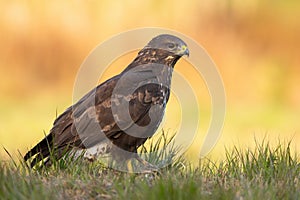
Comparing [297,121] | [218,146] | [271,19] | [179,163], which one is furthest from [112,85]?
[271,19]

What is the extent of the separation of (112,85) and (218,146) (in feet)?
9.75

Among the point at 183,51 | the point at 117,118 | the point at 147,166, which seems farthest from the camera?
the point at 183,51

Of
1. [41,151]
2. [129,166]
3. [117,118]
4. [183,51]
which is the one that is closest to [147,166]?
[129,166]

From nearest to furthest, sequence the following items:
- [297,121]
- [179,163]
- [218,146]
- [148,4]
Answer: [179,163] → [218,146] → [297,121] → [148,4]

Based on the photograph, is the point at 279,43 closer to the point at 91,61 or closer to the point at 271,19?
the point at 271,19

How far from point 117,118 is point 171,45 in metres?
0.81

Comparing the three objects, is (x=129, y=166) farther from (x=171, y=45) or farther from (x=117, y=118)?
(x=171, y=45)

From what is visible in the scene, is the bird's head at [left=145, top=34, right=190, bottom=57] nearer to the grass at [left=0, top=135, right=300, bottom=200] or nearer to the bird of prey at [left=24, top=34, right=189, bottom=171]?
the bird of prey at [left=24, top=34, right=189, bottom=171]

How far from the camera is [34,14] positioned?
13758mm

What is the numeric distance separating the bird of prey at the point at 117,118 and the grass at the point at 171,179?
293 millimetres

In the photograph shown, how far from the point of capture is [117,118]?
8.31 m

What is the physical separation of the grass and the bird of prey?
0.29 meters

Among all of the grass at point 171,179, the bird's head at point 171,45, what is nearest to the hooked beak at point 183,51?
the bird's head at point 171,45

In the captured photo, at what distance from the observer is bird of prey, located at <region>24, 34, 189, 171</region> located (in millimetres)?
8219
